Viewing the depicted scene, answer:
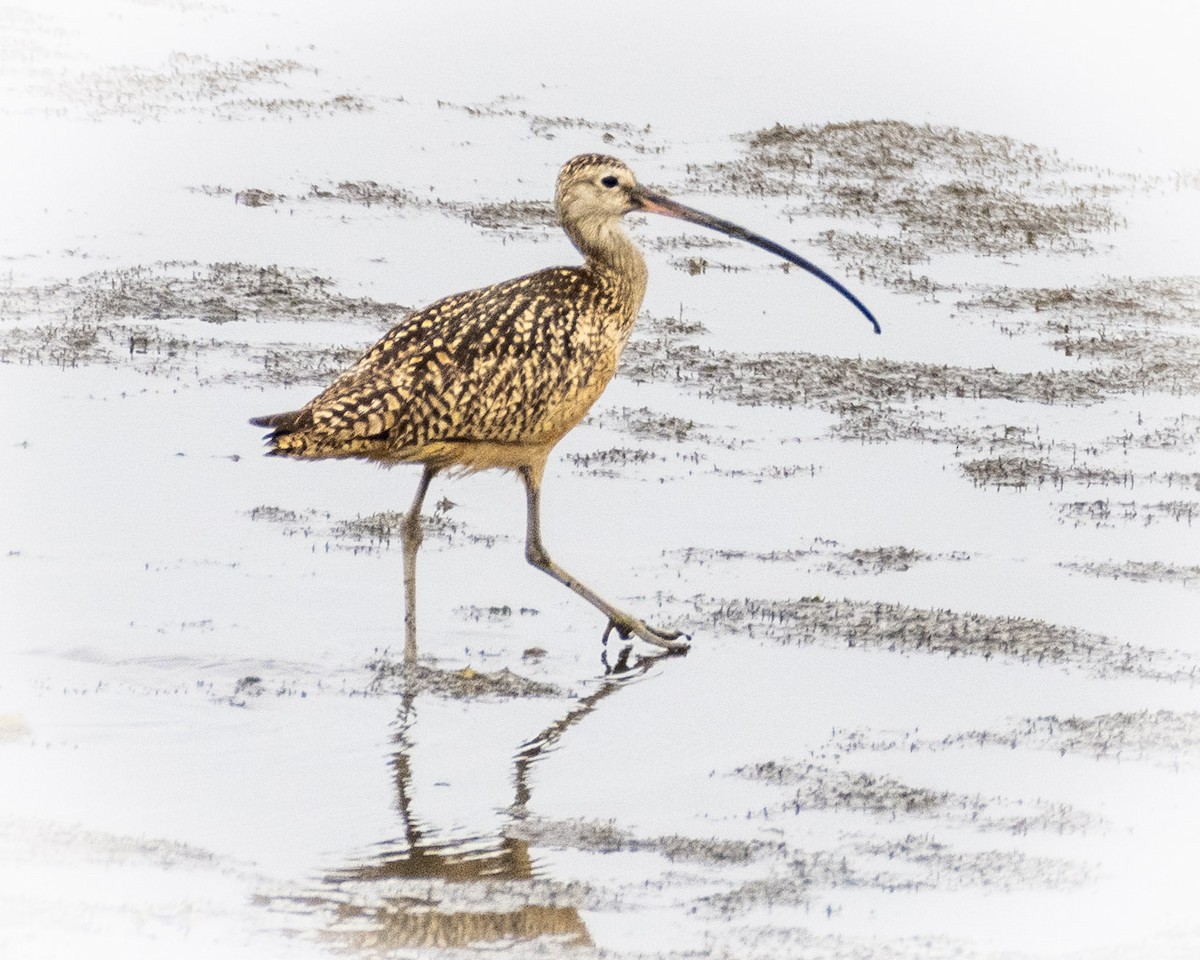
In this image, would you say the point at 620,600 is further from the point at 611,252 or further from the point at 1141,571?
the point at 1141,571

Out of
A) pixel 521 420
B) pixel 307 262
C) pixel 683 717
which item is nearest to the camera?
pixel 683 717

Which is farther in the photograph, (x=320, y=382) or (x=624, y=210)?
(x=320, y=382)

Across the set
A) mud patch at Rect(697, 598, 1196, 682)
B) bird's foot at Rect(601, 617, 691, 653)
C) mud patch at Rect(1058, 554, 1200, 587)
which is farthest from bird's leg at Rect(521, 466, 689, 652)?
mud patch at Rect(1058, 554, 1200, 587)

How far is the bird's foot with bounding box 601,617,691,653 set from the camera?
7.74 m

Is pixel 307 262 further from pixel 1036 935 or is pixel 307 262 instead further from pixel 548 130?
pixel 1036 935

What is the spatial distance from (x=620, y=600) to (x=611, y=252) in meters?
A: 1.38

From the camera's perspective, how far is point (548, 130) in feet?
65.6

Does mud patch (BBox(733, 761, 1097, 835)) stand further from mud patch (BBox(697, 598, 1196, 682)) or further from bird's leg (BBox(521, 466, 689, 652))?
mud patch (BBox(697, 598, 1196, 682))

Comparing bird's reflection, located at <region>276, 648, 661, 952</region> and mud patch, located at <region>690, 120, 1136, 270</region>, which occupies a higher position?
mud patch, located at <region>690, 120, 1136, 270</region>

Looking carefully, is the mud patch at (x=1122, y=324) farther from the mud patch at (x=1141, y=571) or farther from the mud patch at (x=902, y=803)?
the mud patch at (x=902, y=803)

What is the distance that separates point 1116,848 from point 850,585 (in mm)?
2693

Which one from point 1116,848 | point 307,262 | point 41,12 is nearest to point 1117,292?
point 307,262

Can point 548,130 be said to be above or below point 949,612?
above

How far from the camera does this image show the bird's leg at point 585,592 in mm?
7754
